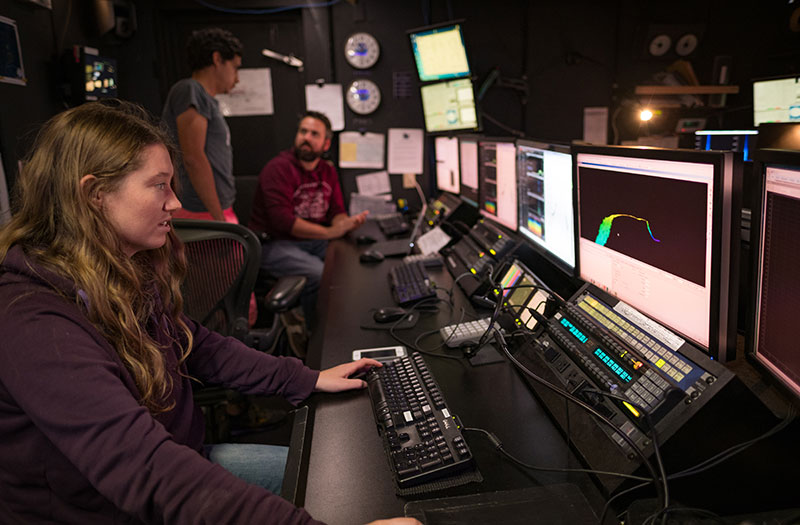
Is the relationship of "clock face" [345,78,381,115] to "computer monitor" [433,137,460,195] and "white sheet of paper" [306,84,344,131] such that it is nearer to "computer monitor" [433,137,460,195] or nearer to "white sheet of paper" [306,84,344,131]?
"white sheet of paper" [306,84,344,131]

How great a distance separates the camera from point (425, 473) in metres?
0.89

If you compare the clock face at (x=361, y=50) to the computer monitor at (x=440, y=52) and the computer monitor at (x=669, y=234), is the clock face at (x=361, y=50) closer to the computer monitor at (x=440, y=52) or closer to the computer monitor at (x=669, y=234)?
the computer monitor at (x=440, y=52)

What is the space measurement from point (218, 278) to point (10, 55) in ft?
4.20

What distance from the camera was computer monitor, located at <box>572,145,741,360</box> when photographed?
791 millimetres

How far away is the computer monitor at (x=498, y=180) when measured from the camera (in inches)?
76.0

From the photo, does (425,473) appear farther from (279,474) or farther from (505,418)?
(279,474)

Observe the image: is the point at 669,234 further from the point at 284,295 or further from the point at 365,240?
the point at 365,240

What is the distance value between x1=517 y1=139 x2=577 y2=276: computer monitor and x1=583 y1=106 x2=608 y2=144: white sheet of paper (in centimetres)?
252

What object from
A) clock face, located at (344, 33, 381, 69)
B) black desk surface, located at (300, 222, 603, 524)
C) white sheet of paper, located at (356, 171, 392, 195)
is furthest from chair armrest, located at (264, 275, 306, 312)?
clock face, located at (344, 33, 381, 69)

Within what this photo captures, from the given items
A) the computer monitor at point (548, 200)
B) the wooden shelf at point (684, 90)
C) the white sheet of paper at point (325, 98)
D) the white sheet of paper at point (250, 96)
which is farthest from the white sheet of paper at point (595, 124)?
the computer monitor at point (548, 200)

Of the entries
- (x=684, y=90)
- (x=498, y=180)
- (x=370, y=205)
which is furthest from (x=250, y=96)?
(x=684, y=90)

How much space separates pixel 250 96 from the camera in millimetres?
4125

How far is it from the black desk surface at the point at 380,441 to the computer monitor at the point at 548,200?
0.30 metres

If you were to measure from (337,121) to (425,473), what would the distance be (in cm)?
332
